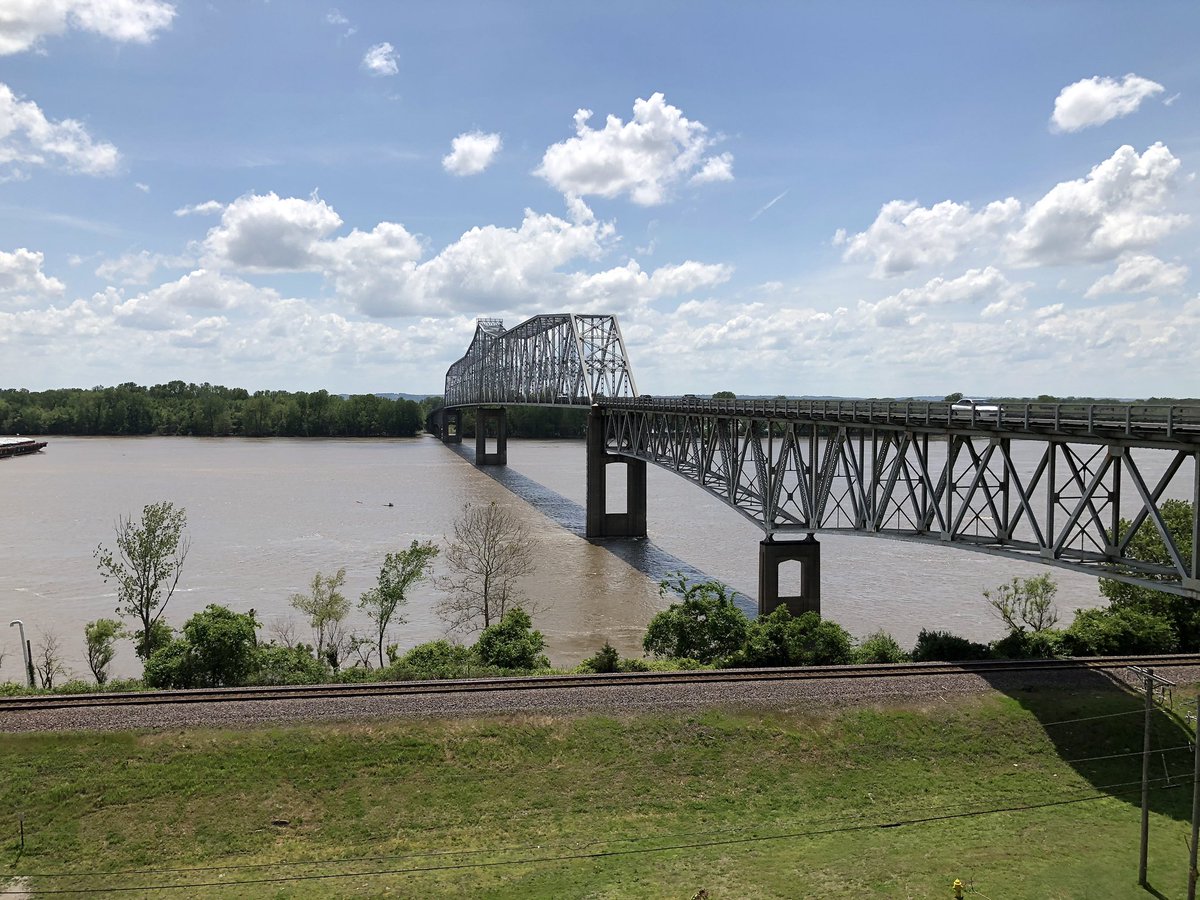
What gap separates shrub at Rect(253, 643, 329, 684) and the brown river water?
829cm

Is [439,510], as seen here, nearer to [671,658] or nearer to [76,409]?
[671,658]

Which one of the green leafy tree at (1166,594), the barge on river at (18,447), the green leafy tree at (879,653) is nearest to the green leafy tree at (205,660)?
the green leafy tree at (879,653)

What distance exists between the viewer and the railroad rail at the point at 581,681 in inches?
919

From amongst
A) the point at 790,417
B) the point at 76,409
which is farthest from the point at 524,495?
the point at 76,409

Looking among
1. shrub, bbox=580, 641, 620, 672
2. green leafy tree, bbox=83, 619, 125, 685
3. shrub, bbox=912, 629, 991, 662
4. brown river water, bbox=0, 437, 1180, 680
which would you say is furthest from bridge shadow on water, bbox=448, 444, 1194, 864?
green leafy tree, bbox=83, 619, 125, 685

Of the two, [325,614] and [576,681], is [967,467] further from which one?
[325,614]

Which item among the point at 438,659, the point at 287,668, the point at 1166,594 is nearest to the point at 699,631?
the point at 438,659

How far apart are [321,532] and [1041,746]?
50975 mm

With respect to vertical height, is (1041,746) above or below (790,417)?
below

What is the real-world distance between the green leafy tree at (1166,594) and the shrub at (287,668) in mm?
26894

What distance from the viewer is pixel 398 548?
57.0 metres

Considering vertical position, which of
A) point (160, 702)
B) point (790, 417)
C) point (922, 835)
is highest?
point (790, 417)

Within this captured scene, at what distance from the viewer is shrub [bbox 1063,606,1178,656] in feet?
94.3

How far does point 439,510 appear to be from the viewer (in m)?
76.4
